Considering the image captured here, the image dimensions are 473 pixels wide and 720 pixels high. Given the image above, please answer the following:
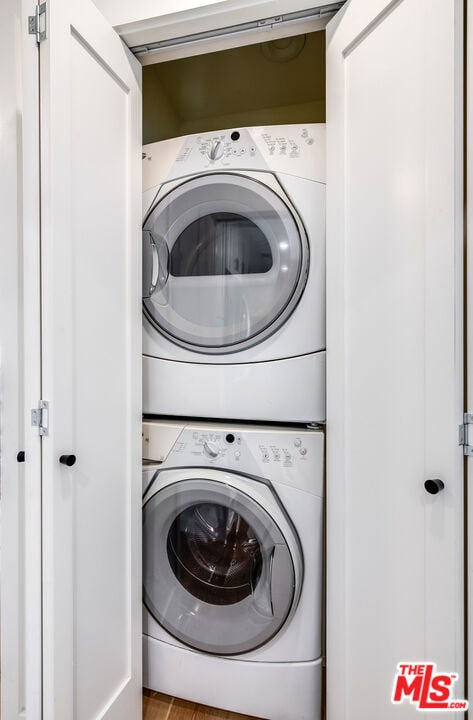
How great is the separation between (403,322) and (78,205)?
856 mm

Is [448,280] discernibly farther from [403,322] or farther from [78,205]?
[78,205]

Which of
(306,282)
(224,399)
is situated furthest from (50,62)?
(224,399)

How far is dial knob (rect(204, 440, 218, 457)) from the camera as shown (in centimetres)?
120

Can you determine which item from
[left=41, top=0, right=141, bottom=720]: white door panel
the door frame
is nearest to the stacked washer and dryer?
[left=41, top=0, right=141, bottom=720]: white door panel

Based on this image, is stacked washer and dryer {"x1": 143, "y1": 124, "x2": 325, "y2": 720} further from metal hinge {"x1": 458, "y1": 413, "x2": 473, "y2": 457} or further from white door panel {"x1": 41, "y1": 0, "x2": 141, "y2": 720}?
metal hinge {"x1": 458, "y1": 413, "x2": 473, "y2": 457}

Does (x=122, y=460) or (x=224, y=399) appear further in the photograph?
(x=224, y=399)

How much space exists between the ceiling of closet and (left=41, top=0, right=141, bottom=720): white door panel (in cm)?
Result: 69

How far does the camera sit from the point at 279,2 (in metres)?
0.98

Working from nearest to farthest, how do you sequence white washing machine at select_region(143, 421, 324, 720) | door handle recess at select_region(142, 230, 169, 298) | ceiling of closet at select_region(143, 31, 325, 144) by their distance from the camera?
white washing machine at select_region(143, 421, 324, 720) < door handle recess at select_region(142, 230, 169, 298) < ceiling of closet at select_region(143, 31, 325, 144)

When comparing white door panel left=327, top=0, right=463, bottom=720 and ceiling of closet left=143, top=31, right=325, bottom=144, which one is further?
ceiling of closet left=143, top=31, right=325, bottom=144

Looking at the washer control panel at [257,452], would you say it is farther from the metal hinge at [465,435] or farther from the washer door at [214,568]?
the metal hinge at [465,435]

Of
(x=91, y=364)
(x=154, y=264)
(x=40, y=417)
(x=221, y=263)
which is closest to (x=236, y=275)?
(x=221, y=263)

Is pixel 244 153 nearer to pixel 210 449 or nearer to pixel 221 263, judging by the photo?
pixel 221 263

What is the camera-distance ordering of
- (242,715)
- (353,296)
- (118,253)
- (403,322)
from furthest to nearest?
(242,715) < (118,253) < (353,296) < (403,322)
